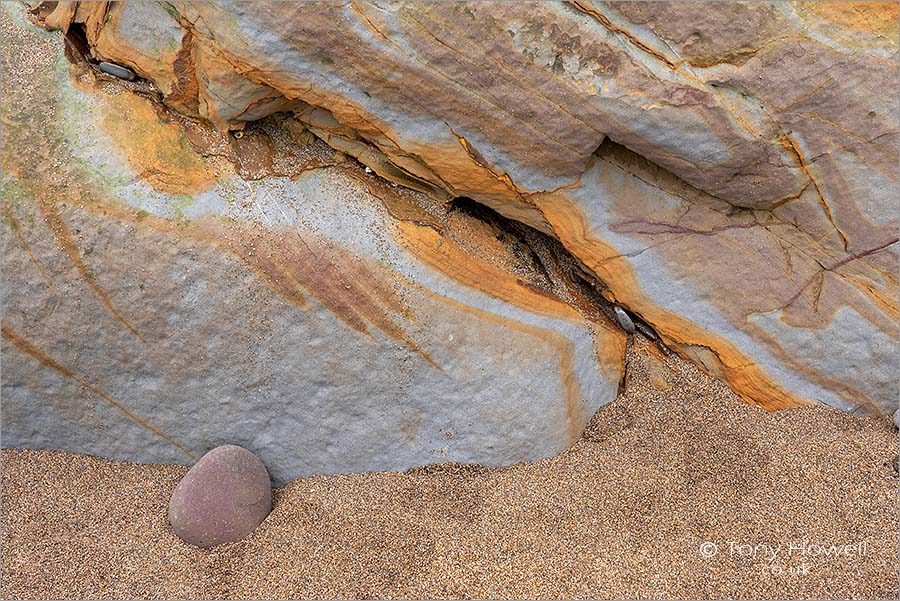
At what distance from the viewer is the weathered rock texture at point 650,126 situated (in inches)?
96.6

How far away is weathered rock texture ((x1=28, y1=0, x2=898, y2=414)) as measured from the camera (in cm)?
245

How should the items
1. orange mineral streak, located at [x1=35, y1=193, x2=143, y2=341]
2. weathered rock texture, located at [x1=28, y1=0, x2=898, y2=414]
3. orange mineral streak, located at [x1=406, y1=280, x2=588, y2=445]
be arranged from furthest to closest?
orange mineral streak, located at [x1=406, y1=280, x2=588, y2=445], orange mineral streak, located at [x1=35, y1=193, x2=143, y2=341], weathered rock texture, located at [x1=28, y1=0, x2=898, y2=414]

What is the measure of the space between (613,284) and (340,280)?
97cm

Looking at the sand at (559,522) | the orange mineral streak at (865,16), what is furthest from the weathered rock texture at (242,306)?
the orange mineral streak at (865,16)

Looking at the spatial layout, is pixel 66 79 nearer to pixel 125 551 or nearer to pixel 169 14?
pixel 169 14

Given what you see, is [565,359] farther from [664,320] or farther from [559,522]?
[559,522]

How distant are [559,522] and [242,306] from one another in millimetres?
1266

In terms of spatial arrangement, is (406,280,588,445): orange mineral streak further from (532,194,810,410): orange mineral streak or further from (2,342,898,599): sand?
(532,194,810,410): orange mineral streak

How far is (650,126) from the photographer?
253cm

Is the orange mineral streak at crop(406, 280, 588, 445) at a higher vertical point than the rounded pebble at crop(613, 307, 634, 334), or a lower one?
lower

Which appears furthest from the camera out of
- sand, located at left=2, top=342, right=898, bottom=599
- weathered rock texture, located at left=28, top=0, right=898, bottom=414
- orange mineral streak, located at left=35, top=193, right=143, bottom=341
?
orange mineral streak, located at left=35, top=193, right=143, bottom=341

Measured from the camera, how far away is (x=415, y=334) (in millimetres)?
2752

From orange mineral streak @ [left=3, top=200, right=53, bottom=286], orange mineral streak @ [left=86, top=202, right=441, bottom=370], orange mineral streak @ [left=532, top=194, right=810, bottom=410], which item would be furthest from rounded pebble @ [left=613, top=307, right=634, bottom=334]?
orange mineral streak @ [left=3, top=200, right=53, bottom=286]

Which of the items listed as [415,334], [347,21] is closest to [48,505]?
[415,334]
